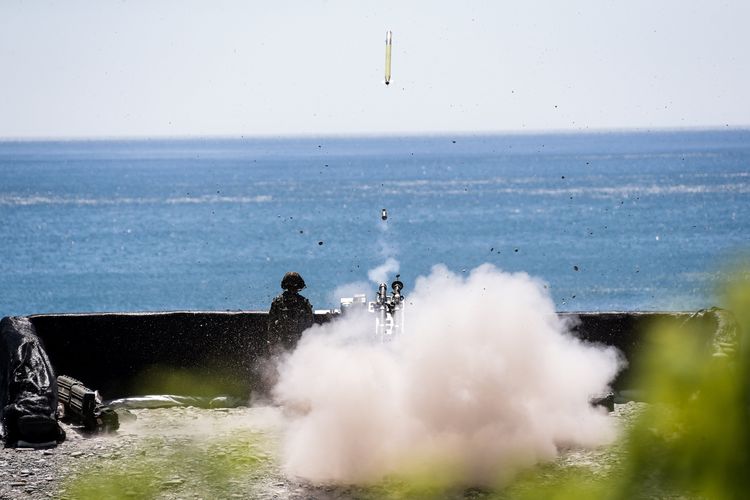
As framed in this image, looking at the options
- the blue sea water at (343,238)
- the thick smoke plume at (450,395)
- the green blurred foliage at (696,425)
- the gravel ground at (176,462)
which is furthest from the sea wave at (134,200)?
the green blurred foliage at (696,425)

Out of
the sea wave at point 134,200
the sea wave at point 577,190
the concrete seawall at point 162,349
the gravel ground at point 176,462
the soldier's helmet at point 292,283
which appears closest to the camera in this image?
the gravel ground at point 176,462

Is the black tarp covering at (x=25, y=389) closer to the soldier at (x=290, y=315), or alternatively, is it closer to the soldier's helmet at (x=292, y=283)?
the soldier at (x=290, y=315)

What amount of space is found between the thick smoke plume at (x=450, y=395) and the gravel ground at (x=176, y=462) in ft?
1.15

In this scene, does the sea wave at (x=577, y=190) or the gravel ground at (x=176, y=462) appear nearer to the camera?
the gravel ground at (x=176, y=462)

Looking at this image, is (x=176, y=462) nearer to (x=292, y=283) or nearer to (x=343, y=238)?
(x=292, y=283)

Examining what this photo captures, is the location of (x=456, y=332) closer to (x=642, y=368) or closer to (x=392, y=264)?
(x=642, y=368)

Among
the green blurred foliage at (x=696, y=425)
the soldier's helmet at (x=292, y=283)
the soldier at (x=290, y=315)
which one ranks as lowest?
the soldier at (x=290, y=315)

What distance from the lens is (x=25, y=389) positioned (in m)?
13.0

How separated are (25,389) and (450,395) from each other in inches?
193

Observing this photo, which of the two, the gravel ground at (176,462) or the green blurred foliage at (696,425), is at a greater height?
the green blurred foliage at (696,425)

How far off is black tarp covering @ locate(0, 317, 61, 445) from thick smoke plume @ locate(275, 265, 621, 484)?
9.21 ft

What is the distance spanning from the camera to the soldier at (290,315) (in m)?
14.0

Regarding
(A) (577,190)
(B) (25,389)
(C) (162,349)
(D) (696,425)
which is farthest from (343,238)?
(D) (696,425)

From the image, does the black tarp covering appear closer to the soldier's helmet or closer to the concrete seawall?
the concrete seawall
